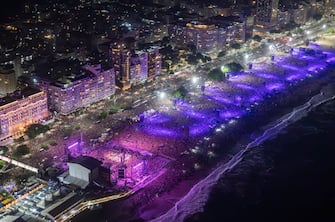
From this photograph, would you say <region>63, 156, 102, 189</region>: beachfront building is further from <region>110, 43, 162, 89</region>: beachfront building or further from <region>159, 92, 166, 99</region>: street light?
<region>110, 43, 162, 89</region>: beachfront building

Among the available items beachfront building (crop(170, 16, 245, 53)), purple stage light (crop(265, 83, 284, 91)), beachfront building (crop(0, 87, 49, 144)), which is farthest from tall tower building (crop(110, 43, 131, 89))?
beachfront building (crop(170, 16, 245, 53))

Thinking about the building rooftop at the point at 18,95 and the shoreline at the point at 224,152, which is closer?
the shoreline at the point at 224,152

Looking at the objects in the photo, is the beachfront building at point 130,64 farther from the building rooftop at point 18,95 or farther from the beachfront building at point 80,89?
the building rooftop at point 18,95

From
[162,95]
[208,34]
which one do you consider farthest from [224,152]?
[208,34]

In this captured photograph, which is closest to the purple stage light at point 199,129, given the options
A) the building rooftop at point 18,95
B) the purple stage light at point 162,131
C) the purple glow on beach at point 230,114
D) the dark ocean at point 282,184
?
the purple stage light at point 162,131

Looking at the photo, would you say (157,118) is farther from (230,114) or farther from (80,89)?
(80,89)

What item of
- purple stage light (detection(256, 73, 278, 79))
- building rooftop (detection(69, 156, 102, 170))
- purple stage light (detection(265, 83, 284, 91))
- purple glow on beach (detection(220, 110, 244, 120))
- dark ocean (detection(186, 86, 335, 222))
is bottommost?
dark ocean (detection(186, 86, 335, 222))
